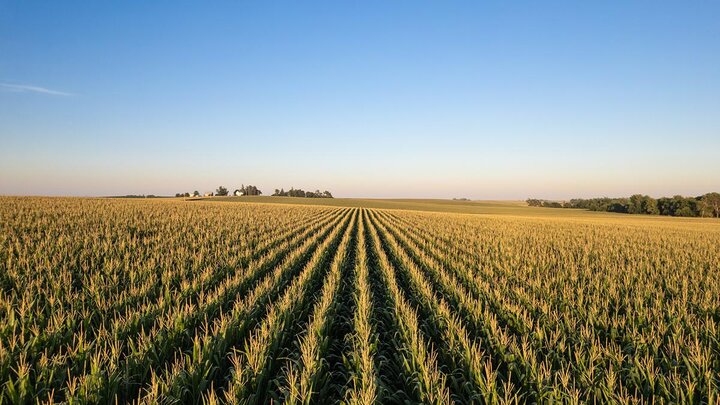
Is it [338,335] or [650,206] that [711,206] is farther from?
[338,335]

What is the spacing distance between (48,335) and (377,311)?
570 cm

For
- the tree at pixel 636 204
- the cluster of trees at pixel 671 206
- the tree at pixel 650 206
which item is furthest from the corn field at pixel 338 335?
the tree at pixel 636 204

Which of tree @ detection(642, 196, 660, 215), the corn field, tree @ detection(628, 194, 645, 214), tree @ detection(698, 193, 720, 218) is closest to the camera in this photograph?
the corn field

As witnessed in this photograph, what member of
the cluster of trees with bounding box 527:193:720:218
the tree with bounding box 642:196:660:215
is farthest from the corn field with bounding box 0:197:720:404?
the tree with bounding box 642:196:660:215

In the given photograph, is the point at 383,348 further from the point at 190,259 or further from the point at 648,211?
the point at 648,211

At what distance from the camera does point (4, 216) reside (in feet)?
70.2

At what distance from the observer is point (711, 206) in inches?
3187

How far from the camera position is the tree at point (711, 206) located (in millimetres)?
80062

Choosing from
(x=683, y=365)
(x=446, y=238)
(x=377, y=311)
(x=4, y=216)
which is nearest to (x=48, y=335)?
(x=377, y=311)

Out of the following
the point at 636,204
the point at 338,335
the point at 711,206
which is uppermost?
the point at 636,204

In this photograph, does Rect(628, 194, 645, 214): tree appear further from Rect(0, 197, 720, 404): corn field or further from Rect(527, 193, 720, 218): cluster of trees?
Rect(0, 197, 720, 404): corn field

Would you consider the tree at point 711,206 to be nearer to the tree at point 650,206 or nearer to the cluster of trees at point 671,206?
the cluster of trees at point 671,206

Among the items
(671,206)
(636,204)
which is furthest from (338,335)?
(636,204)

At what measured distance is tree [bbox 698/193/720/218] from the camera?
8006 cm
